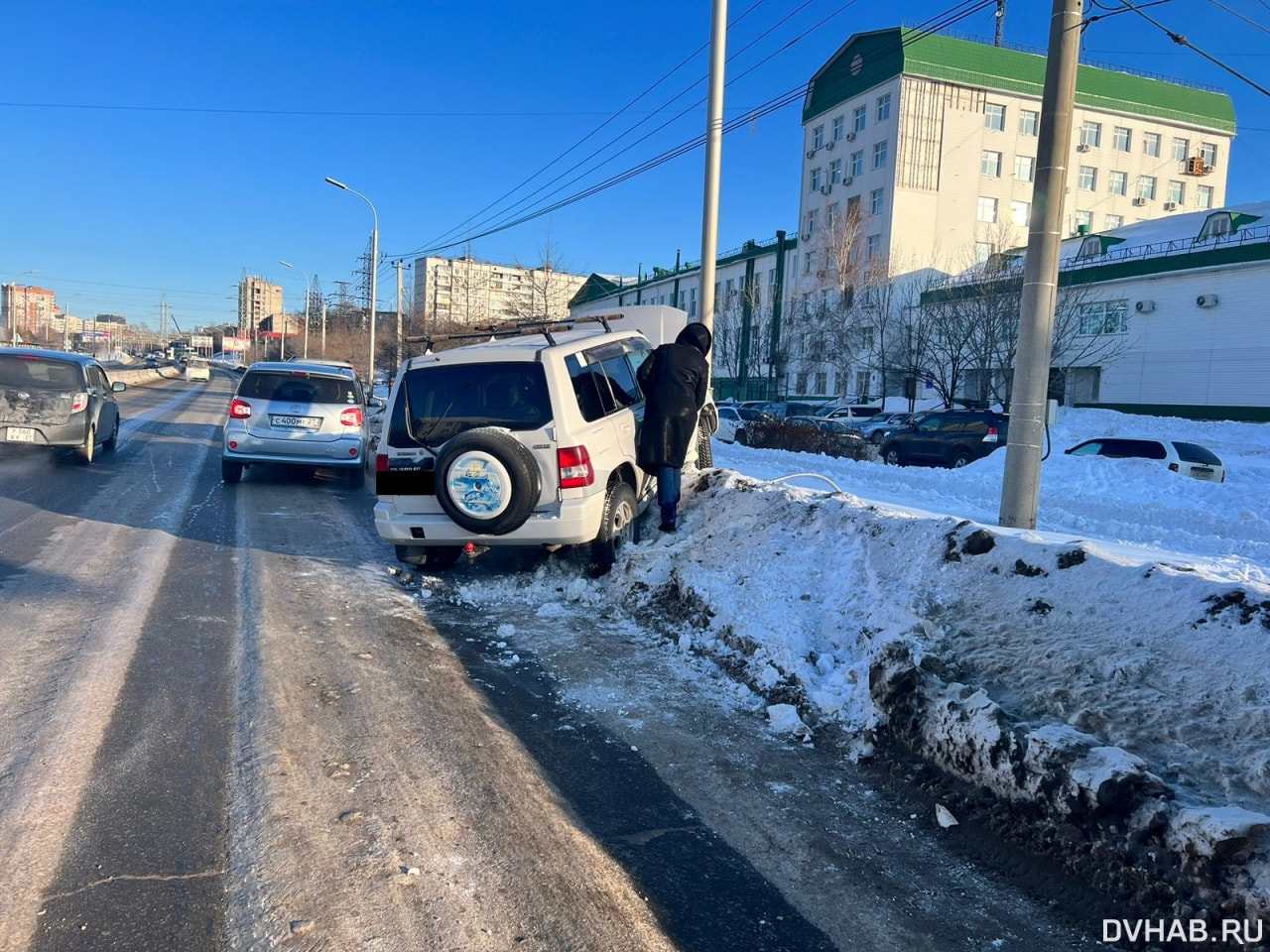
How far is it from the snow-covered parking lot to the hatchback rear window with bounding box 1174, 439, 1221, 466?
1399 cm

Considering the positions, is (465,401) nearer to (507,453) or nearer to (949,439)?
(507,453)

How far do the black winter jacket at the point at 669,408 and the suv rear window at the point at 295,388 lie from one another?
6.87m

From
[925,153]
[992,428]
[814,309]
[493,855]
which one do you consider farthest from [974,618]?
[925,153]

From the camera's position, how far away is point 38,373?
13039mm

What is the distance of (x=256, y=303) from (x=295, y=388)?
156 meters

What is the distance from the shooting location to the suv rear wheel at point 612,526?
730cm

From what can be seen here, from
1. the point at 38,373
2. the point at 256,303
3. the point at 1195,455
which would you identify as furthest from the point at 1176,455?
the point at 256,303

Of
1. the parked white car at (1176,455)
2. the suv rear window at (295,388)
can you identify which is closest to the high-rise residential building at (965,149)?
the parked white car at (1176,455)

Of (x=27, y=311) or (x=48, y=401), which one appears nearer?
(x=48, y=401)

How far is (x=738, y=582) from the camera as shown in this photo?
6.32 m

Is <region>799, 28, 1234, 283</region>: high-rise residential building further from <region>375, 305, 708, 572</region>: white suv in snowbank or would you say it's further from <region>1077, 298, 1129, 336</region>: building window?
<region>375, 305, 708, 572</region>: white suv in snowbank

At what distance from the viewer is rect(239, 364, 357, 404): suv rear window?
41.5 ft

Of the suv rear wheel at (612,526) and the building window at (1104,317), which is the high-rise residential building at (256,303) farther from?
the suv rear wheel at (612,526)

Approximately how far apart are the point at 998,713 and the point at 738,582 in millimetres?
2550
